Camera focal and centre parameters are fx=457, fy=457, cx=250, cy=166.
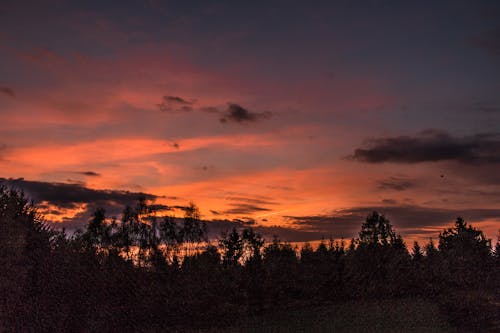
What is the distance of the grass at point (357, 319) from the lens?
4112cm

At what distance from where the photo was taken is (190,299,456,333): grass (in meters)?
41.1

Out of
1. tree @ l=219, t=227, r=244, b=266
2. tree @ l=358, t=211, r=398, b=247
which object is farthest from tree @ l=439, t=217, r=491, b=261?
tree @ l=219, t=227, r=244, b=266

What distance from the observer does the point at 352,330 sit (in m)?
40.2

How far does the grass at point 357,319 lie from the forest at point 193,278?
2040 mm

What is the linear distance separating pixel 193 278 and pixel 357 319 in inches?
693

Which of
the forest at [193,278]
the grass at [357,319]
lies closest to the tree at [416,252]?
the forest at [193,278]

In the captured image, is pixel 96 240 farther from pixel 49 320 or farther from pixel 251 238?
pixel 49 320

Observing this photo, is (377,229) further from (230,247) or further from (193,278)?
(193,278)

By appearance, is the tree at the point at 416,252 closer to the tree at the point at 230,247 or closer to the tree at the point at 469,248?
the tree at the point at 469,248

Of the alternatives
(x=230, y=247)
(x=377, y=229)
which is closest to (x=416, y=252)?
(x=377, y=229)

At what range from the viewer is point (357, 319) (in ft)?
153

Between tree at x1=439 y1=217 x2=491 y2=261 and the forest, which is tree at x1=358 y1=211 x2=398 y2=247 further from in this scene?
tree at x1=439 y1=217 x2=491 y2=261

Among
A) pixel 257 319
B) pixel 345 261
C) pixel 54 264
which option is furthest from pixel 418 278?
pixel 54 264

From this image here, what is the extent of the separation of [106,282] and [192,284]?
904cm
